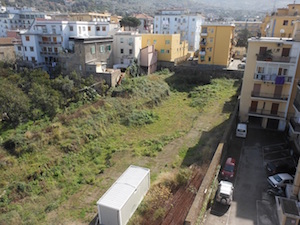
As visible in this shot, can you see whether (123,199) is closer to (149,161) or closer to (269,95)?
(149,161)

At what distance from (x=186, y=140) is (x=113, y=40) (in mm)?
24764

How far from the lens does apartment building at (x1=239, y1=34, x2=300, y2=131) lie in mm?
22859

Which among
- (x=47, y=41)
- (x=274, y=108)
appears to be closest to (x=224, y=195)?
(x=274, y=108)

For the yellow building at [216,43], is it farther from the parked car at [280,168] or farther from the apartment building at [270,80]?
the parked car at [280,168]

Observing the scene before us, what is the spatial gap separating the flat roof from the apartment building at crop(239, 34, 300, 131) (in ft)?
49.8

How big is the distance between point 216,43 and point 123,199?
38.0 meters

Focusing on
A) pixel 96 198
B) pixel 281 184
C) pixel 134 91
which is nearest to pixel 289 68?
pixel 281 184

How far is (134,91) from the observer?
3278cm

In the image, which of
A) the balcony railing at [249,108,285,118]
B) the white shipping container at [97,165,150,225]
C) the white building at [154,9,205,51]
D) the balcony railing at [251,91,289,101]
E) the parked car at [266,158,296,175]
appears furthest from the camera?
the white building at [154,9,205,51]

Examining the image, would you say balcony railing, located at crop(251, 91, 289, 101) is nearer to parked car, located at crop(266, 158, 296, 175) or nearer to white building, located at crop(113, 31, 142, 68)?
parked car, located at crop(266, 158, 296, 175)

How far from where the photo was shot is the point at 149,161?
70.4 ft

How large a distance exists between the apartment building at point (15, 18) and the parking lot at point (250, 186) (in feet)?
259

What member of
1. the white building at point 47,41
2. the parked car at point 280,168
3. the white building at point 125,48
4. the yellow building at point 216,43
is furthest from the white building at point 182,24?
the parked car at point 280,168

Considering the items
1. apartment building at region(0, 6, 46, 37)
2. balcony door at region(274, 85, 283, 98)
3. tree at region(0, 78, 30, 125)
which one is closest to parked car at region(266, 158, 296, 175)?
balcony door at region(274, 85, 283, 98)
